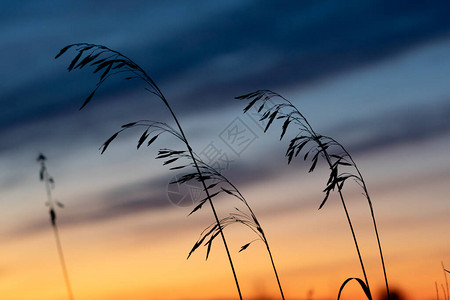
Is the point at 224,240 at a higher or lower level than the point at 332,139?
lower

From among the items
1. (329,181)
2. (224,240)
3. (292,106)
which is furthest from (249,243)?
(292,106)

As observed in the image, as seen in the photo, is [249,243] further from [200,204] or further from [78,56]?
[78,56]

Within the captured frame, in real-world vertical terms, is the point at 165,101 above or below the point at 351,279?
above

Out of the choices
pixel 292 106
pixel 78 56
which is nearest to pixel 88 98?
pixel 78 56

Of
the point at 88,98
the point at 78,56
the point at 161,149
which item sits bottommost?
the point at 161,149

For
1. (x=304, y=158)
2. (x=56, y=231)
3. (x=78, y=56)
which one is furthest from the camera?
(x=304, y=158)

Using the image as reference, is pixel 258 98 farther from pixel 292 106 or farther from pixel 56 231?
pixel 56 231

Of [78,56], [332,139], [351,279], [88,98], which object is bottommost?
[351,279]

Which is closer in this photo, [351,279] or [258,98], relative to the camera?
[351,279]

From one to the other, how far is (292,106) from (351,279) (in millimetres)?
1206

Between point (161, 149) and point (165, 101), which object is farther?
point (161, 149)

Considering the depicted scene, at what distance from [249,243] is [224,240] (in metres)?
0.42

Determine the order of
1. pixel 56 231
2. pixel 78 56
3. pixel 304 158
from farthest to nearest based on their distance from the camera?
1. pixel 304 158
2. pixel 78 56
3. pixel 56 231

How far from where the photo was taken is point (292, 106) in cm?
396
